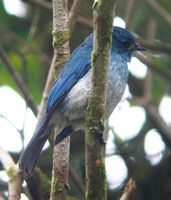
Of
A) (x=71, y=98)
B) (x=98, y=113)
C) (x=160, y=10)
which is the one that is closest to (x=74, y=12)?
(x=71, y=98)

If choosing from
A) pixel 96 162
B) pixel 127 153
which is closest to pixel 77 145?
pixel 127 153

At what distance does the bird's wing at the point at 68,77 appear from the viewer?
5520 mm

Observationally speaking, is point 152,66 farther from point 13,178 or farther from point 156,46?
point 13,178

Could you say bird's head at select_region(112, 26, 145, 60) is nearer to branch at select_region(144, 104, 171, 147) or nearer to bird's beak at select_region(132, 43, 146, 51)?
bird's beak at select_region(132, 43, 146, 51)

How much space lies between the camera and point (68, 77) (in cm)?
566

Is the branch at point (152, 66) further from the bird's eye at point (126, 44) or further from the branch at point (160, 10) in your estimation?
the bird's eye at point (126, 44)

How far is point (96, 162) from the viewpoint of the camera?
421 cm

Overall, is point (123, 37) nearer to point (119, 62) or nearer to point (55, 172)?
point (119, 62)

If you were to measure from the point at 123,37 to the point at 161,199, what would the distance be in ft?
4.82

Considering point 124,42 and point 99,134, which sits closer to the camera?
point 99,134

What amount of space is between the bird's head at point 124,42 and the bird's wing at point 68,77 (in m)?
0.35

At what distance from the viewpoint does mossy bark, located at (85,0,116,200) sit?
4043 mm

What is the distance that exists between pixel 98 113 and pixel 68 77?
1.46m

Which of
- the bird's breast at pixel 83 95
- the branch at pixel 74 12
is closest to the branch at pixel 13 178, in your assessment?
the bird's breast at pixel 83 95
